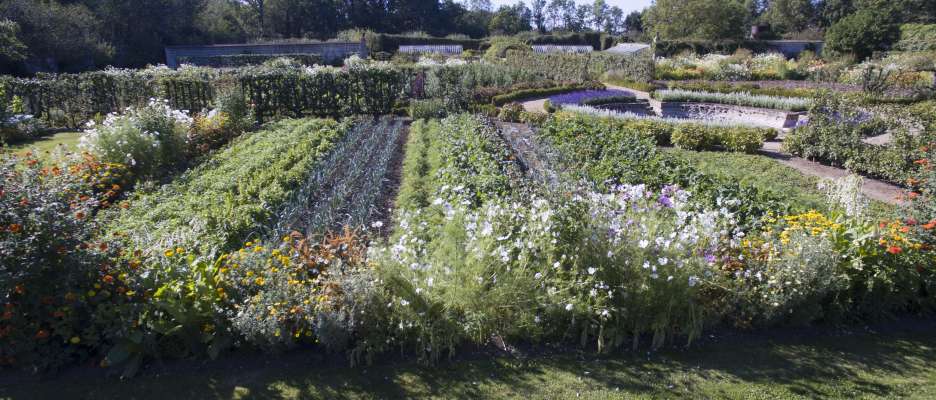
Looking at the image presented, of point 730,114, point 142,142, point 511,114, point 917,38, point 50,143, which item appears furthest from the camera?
point 917,38

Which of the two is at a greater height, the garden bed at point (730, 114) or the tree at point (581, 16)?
the tree at point (581, 16)

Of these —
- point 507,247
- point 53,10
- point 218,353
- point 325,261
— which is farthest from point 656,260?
point 53,10

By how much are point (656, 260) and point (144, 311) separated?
370 cm

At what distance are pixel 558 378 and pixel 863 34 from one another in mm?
33953

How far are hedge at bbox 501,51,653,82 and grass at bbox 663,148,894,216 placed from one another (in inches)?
472

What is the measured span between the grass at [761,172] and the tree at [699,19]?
31.9 meters

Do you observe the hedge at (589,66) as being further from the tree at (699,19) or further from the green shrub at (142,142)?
the tree at (699,19)

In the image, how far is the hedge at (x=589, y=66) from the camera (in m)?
21.9

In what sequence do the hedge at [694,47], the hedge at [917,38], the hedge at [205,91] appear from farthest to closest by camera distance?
1. the hedge at [694,47]
2. the hedge at [917,38]
3. the hedge at [205,91]

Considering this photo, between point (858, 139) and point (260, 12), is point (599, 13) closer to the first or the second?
point (260, 12)

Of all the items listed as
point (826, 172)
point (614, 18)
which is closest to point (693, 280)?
point (826, 172)

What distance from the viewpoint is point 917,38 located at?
1203 inches

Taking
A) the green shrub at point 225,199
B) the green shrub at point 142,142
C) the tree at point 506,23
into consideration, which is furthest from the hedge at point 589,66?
the tree at point 506,23

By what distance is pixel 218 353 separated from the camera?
3.77 m
